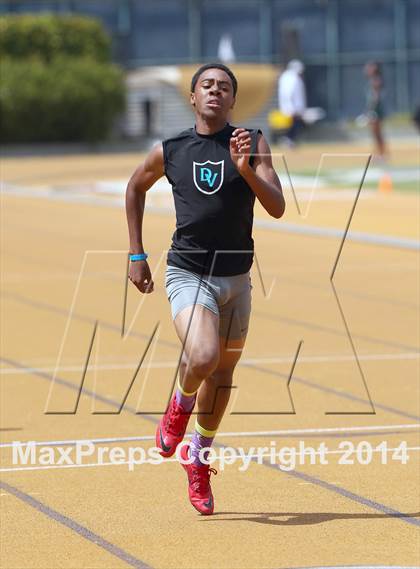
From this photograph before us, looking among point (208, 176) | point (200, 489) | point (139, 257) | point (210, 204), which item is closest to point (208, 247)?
point (210, 204)

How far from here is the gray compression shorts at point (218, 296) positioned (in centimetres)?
713

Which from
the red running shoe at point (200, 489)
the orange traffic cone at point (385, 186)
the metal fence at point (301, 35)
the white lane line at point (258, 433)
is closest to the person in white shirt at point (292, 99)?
the metal fence at point (301, 35)

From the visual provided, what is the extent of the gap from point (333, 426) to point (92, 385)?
211 centimetres

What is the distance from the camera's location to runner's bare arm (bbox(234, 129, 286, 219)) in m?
6.85

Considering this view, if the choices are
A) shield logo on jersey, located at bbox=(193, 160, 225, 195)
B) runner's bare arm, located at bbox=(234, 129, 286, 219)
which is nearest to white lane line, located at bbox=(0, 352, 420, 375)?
shield logo on jersey, located at bbox=(193, 160, 225, 195)

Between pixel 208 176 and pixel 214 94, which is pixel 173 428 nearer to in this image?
pixel 208 176

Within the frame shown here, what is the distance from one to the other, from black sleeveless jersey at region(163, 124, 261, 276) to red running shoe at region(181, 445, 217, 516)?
97 cm

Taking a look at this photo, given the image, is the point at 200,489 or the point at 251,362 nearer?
the point at 200,489

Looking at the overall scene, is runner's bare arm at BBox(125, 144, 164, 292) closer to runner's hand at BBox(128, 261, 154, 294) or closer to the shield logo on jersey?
runner's hand at BBox(128, 261, 154, 294)

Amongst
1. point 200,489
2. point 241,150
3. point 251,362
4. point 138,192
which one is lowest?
point 251,362

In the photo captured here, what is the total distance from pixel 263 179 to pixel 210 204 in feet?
0.97

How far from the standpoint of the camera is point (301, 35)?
51.8m

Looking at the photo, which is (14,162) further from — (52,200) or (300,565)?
(300,565)

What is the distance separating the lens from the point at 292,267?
56.4 ft
